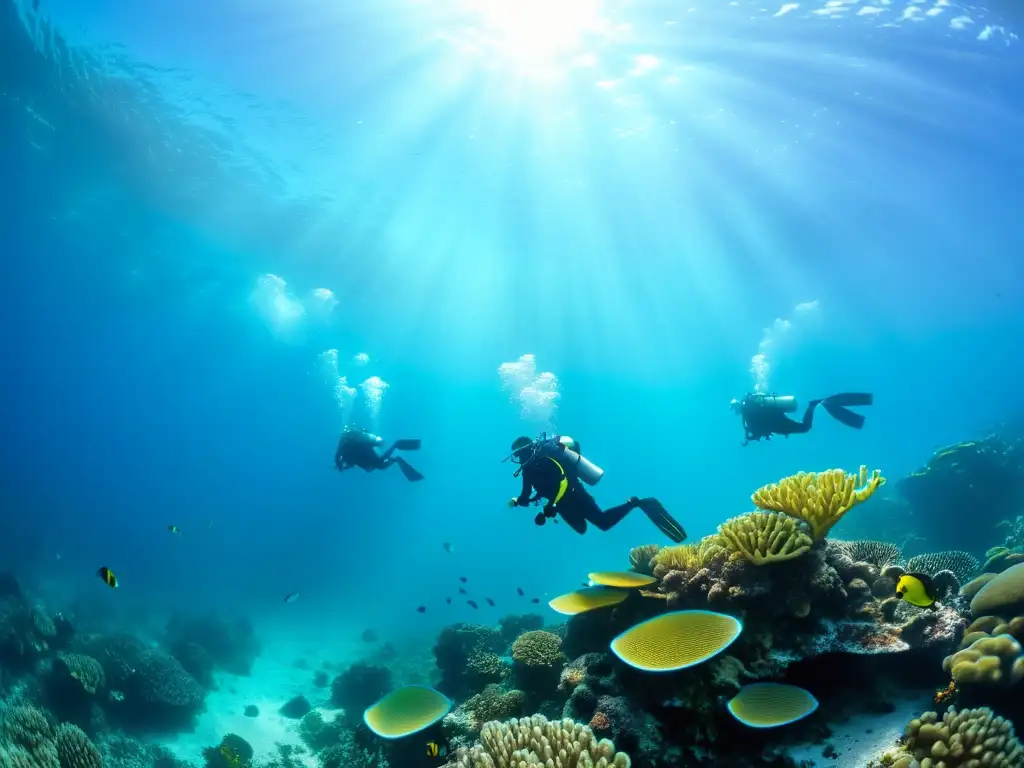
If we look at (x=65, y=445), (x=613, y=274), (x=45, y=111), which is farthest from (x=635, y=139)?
(x=65, y=445)

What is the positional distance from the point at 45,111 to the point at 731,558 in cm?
3735

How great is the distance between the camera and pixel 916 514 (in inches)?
761

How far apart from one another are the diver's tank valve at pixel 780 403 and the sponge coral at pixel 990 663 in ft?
27.9

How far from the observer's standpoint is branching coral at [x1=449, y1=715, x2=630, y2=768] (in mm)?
3510

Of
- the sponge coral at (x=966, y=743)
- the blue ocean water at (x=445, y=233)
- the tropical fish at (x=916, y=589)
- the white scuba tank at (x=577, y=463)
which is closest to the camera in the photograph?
the sponge coral at (x=966, y=743)

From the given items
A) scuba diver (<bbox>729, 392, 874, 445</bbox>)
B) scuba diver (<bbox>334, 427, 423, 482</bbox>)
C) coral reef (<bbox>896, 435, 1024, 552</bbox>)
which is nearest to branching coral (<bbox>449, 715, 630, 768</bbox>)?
scuba diver (<bbox>729, 392, 874, 445</bbox>)

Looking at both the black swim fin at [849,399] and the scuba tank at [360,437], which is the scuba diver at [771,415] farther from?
the scuba tank at [360,437]

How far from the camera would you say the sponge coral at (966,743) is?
3070mm

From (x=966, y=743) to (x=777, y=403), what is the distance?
9.46 metres

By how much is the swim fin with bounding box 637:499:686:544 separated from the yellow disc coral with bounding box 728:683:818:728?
7.71ft

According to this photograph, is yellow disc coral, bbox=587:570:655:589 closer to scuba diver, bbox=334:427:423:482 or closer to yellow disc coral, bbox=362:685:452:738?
yellow disc coral, bbox=362:685:452:738

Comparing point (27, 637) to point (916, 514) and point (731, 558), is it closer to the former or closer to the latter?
point (731, 558)

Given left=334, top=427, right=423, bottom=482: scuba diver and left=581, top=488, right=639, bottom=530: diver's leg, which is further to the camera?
left=334, top=427, right=423, bottom=482: scuba diver

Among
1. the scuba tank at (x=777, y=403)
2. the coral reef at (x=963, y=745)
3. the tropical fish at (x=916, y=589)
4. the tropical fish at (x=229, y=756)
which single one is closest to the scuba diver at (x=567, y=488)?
the tropical fish at (x=916, y=589)
